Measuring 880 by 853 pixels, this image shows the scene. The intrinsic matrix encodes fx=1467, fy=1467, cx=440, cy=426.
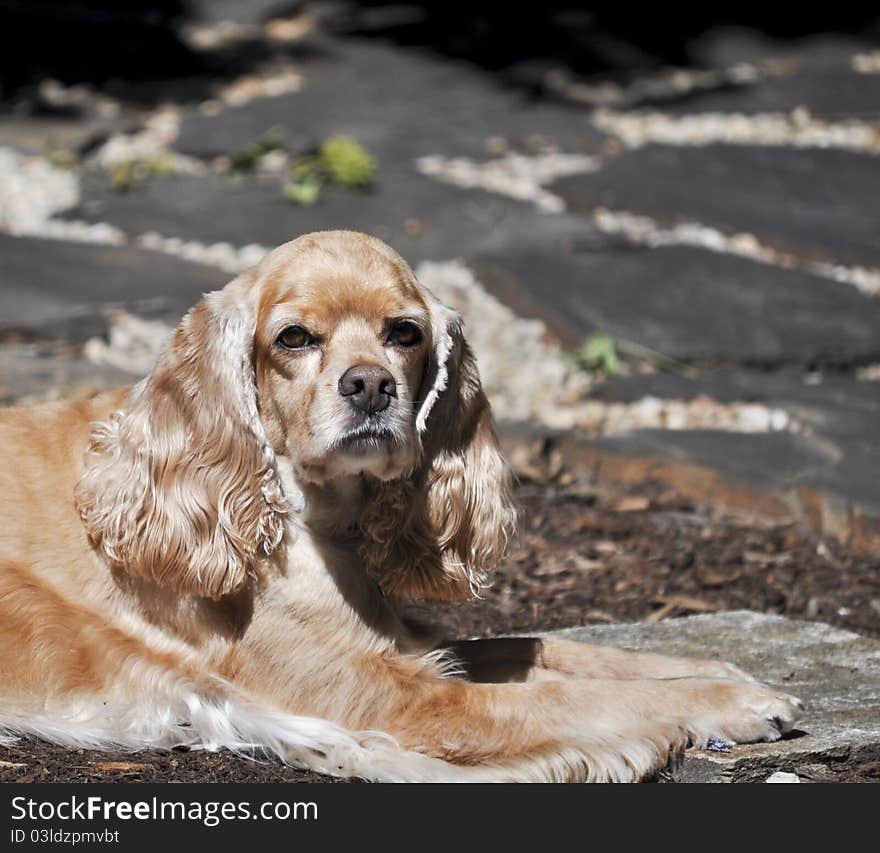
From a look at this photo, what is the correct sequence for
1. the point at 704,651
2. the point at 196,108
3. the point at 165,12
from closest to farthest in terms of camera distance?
the point at 704,651, the point at 196,108, the point at 165,12

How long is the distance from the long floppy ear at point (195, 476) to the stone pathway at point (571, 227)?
Result: 9.30 ft

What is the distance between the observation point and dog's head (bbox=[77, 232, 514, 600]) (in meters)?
3.88

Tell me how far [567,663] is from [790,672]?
27.6 inches

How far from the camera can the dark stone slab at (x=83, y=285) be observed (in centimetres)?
752

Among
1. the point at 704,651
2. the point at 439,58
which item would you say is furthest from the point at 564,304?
the point at 439,58

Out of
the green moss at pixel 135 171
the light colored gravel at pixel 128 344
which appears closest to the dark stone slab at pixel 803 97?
the green moss at pixel 135 171

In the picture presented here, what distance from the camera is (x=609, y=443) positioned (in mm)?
6605

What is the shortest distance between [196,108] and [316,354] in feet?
26.9

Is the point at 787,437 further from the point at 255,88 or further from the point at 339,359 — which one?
the point at 255,88

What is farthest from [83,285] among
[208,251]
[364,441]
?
[364,441]

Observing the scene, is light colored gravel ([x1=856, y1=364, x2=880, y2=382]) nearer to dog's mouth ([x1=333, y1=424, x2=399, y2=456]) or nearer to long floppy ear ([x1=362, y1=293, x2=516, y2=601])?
long floppy ear ([x1=362, y1=293, x2=516, y2=601])

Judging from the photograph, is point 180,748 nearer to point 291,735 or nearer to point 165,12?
point 291,735

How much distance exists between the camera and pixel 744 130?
11.2m

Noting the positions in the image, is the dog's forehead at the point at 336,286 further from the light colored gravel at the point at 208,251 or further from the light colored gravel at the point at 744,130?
the light colored gravel at the point at 744,130
